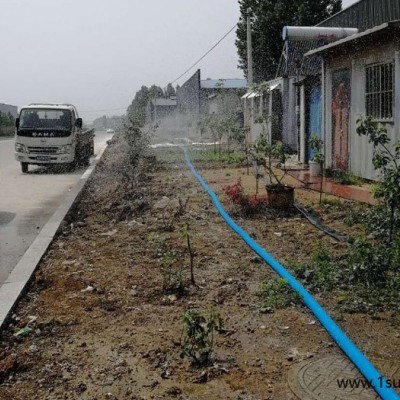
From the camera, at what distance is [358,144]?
37.5ft

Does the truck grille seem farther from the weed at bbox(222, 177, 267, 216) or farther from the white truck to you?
the weed at bbox(222, 177, 267, 216)

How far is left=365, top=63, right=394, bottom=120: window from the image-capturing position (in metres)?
10.2

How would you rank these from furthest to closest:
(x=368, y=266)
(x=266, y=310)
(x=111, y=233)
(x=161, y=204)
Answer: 1. (x=161, y=204)
2. (x=111, y=233)
3. (x=368, y=266)
4. (x=266, y=310)

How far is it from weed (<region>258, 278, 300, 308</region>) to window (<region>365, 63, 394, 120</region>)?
5924 mm

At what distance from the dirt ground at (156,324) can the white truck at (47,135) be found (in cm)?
1046

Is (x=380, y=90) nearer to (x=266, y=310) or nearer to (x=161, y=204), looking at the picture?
(x=161, y=204)

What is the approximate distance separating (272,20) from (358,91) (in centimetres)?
2061

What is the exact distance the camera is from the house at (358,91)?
991 centimetres

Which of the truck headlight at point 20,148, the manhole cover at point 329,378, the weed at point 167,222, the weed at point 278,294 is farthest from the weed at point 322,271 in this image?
the truck headlight at point 20,148

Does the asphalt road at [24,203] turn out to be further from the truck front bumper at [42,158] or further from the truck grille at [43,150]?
the truck grille at [43,150]

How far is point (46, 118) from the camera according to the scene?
60.3 feet

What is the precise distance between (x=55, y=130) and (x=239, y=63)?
1945 cm

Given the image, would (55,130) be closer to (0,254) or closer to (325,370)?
(0,254)

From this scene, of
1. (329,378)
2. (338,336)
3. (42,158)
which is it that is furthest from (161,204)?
(42,158)
